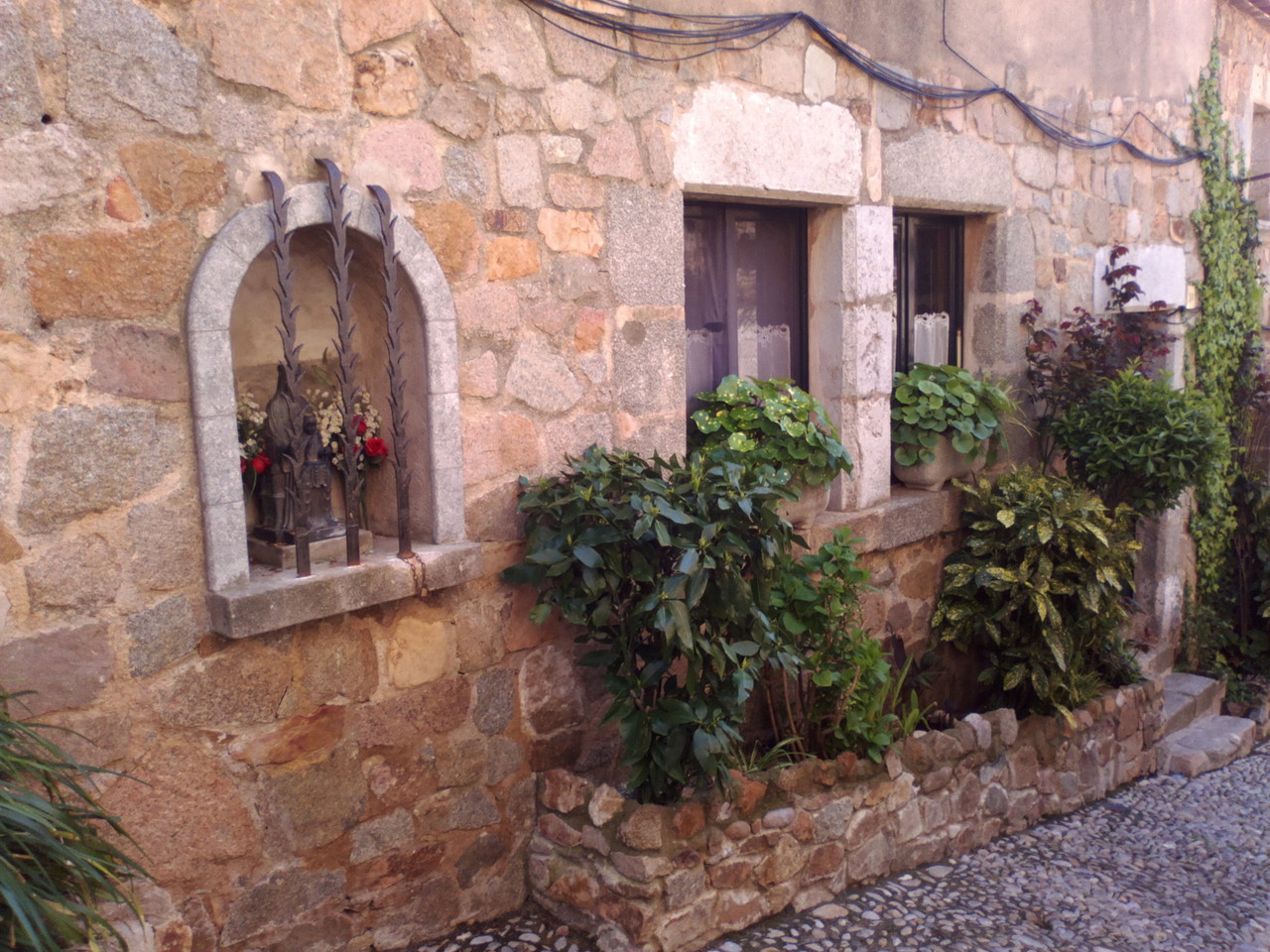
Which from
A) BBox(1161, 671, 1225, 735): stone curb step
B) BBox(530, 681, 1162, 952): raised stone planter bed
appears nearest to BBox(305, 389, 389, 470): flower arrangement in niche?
BBox(530, 681, 1162, 952): raised stone planter bed

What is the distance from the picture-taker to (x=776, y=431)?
11.7 ft

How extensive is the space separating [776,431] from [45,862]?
238 cm

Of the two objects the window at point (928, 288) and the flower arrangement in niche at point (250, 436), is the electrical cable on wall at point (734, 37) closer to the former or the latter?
the window at point (928, 288)

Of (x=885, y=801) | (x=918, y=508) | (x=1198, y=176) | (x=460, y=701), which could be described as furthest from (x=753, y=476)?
(x=1198, y=176)

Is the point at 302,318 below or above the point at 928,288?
below

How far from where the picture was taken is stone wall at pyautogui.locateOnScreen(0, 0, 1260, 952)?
2.21 metres

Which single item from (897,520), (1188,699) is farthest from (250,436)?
(1188,699)

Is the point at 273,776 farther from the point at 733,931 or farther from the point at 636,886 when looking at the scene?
the point at 733,931

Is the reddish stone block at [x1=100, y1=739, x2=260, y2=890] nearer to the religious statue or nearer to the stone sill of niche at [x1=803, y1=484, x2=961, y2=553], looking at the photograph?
the religious statue

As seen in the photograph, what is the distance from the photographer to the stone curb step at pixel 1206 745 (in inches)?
192

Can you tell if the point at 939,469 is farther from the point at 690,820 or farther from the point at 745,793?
the point at 690,820

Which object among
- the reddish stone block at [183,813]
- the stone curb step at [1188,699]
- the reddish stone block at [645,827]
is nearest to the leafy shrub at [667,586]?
the reddish stone block at [645,827]

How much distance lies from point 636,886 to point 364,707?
0.86 meters

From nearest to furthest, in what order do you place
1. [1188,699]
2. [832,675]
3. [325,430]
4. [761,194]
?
[325,430]
[832,675]
[761,194]
[1188,699]
